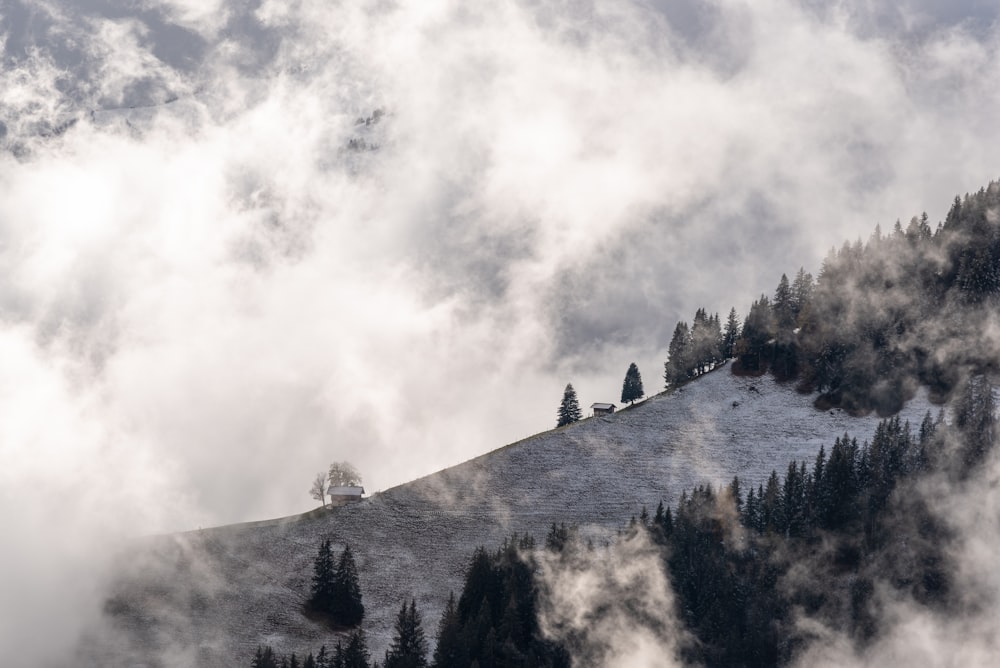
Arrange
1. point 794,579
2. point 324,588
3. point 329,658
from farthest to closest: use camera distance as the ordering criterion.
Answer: point 324,588, point 794,579, point 329,658

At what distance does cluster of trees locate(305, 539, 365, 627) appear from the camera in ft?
635

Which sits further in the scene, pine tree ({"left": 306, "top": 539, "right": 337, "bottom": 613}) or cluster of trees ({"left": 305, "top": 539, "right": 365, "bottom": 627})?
pine tree ({"left": 306, "top": 539, "right": 337, "bottom": 613})

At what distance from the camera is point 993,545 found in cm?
19588

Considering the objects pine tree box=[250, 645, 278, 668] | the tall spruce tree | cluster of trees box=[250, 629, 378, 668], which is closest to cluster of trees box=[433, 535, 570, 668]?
the tall spruce tree

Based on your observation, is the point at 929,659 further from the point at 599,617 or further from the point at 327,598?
the point at 327,598

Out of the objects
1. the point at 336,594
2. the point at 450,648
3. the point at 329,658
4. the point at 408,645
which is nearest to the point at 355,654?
the point at 329,658

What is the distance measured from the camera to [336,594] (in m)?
195

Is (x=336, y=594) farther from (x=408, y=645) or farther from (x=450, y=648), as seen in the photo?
(x=450, y=648)

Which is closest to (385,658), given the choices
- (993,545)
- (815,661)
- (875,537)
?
(815,661)

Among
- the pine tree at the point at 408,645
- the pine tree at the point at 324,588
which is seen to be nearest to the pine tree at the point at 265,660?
the pine tree at the point at 408,645

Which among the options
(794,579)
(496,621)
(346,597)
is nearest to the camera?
(496,621)

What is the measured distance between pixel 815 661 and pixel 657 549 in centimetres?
2570

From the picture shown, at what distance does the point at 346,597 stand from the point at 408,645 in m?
17.7

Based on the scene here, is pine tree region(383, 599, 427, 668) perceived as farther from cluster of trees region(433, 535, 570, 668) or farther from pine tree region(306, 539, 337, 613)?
pine tree region(306, 539, 337, 613)
